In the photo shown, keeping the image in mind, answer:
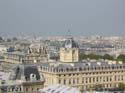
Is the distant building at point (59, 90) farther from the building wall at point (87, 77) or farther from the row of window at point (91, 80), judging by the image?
the row of window at point (91, 80)

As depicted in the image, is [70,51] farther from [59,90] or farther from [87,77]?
[59,90]

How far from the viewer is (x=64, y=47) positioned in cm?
8894

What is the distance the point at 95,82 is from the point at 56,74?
25.8 feet

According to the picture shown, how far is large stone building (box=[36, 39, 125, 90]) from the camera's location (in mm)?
79188

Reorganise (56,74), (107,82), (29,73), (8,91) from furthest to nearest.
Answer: (107,82) → (56,74) → (29,73) → (8,91)

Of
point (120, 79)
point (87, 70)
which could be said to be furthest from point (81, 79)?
point (120, 79)

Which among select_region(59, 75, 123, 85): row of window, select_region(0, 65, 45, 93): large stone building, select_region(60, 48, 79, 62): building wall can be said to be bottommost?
select_region(59, 75, 123, 85): row of window

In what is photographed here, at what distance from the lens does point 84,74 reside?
8144cm

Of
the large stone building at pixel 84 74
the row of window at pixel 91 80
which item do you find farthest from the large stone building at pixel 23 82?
the row of window at pixel 91 80

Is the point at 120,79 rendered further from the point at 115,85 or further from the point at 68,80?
the point at 68,80

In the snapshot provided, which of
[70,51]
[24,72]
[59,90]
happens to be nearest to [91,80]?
[70,51]

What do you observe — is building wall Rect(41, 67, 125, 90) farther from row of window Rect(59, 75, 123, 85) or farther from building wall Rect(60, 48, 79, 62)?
building wall Rect(60, 48, 79, 62)

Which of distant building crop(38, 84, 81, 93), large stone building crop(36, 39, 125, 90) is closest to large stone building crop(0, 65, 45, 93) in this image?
distant building crop(38, 84, 81, 93)

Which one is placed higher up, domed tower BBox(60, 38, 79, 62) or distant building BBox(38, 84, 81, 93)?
domed tower BBox(60, 38, 79, 62)
